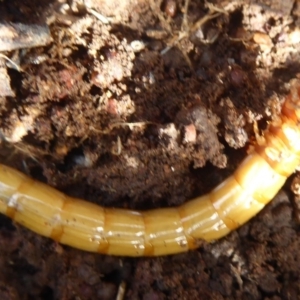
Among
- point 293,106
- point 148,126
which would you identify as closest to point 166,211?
point 148,126

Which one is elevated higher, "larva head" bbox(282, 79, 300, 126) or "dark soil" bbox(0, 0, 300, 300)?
"larva head" bbox(282, 79, 300, 126)

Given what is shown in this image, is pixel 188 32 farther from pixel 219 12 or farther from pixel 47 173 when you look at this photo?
pixel 47 173

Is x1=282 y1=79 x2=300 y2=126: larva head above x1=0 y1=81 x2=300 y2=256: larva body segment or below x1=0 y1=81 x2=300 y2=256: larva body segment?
above

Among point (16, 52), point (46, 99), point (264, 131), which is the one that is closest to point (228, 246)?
point (264, 131)

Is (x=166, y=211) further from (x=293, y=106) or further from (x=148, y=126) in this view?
(x=293, y=106)
